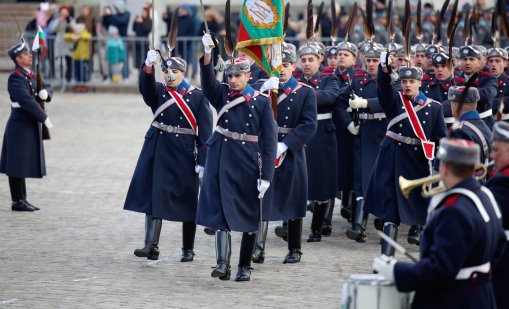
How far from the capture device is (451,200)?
21.1 feet

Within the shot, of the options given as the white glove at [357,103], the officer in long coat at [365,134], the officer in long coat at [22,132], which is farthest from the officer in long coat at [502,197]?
the officer in long coat at [22,132]

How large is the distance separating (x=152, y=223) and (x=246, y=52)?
5.70 feet

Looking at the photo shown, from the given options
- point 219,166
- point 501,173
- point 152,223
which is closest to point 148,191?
point 152,223

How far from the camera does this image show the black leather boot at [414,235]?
12.5m

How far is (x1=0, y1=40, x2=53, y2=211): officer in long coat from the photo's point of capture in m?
14.3

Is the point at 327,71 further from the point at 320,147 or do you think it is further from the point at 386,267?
the point at 386,267

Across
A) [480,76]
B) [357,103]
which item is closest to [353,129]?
[357,103]

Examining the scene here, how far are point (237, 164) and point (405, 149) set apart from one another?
1.57 meters

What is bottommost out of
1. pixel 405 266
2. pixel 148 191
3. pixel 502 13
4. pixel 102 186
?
pixel 102 186

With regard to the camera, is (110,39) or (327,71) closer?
(327,71)

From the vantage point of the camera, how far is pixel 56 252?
11898 millimetres

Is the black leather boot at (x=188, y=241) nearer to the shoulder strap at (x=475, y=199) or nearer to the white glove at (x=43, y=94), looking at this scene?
the white glove at (x=43, y=94)

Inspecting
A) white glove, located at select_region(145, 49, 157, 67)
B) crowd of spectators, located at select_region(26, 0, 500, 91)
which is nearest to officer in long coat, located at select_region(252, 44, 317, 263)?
white glove, located at select_region(145, 49, 157, 67)

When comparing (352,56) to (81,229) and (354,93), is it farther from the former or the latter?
(81,229)
